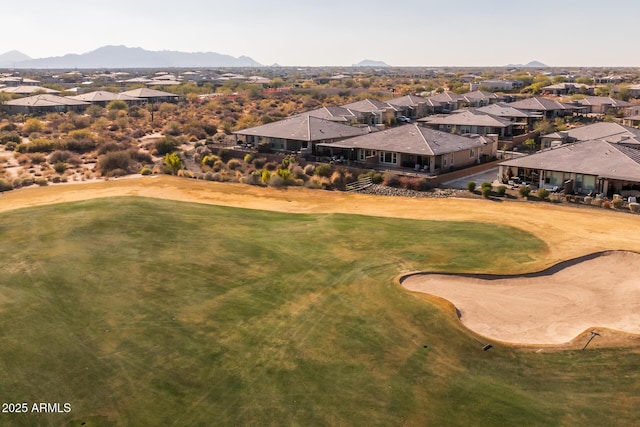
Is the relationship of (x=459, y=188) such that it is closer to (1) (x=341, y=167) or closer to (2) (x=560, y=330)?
(1) (x=341, y=167)

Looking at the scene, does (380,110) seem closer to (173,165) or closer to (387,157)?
→ (387,157)

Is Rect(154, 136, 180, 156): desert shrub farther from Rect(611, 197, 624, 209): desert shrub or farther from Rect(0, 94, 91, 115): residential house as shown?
Rect(611, 197, 624, 209): desert shrub

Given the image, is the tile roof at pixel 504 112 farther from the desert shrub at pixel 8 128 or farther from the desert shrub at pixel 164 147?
the desert shrub at pixel 8 128

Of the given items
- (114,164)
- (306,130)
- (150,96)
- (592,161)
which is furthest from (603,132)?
(150,96)

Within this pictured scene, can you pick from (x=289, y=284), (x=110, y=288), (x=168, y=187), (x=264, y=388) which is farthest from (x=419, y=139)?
(x=264, y=388)

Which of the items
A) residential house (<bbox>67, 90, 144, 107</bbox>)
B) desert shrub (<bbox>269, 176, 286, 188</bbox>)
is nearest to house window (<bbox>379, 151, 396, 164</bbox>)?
desert shrub (<bbox>269, 176, 286, 188</bbox>)

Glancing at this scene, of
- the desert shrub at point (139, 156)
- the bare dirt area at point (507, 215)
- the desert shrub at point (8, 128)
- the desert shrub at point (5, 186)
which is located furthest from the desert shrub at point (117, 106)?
the bare dirt area at point (507, 215)

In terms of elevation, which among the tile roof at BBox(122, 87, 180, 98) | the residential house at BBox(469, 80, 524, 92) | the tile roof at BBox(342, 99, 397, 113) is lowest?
the tile roof at BBox(342, 99, 397, 113)
